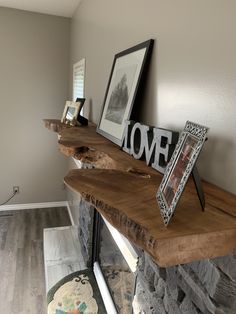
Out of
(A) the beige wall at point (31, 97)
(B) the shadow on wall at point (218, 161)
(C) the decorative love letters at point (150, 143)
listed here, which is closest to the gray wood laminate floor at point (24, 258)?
(A) the beige wall at point (31, 97)

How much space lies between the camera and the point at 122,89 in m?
1.43

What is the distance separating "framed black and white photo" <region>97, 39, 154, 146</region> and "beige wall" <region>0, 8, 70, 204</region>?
2563 millimetres

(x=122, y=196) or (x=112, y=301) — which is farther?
(x=112, y=301)

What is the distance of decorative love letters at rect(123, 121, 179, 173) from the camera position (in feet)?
2.85

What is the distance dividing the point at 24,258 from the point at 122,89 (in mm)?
2455

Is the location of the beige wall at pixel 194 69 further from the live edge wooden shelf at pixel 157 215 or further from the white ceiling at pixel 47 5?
the white ceiling at pixel 47 5

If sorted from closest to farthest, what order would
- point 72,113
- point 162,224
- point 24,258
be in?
point 162,224, point 72,113, point 24,258

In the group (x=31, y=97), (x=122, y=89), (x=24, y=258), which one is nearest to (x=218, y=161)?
(x=122, y=89)

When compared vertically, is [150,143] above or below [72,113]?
above

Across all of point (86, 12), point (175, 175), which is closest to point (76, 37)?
point (86, 12)

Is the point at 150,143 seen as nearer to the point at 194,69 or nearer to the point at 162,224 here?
the point at 194,69

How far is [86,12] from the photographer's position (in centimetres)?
270

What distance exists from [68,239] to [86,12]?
2317mm

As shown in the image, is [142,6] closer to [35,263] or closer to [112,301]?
[112,301]
